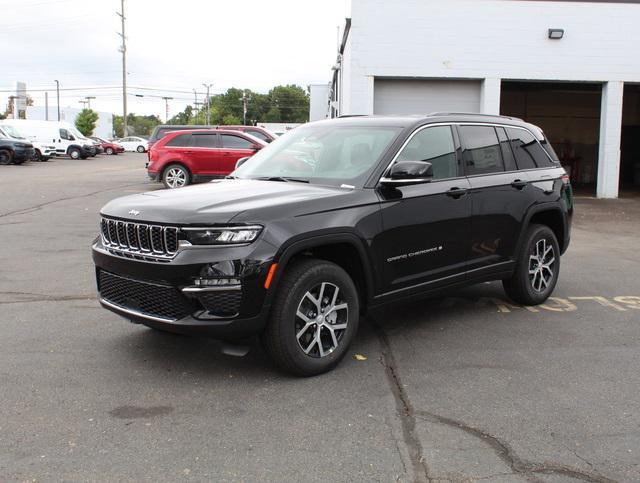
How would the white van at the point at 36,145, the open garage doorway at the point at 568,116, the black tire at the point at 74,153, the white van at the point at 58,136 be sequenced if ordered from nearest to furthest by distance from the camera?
the open garage doorway at the point at 568,116, the white van at the point at 36,145, the white van at the point at 58,136, the black tire at the point at 74,153

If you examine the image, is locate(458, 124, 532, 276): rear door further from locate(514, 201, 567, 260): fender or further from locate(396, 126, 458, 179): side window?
locate(396, 126, 458, 179): side window

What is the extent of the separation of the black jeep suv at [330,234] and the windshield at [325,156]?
0.05 feet

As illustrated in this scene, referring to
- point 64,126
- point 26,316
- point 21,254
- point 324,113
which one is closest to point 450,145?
point 26,316

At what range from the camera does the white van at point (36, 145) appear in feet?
118

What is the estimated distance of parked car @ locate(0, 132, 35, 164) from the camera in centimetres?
3284

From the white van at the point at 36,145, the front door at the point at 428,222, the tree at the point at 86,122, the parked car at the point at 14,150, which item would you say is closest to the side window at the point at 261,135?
the front door at the point at 428,222

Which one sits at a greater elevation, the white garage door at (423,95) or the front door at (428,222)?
the white garage door at (423,95)

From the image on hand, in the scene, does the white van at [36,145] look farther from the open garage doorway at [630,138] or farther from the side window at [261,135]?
the open garage doorway at [630,138]

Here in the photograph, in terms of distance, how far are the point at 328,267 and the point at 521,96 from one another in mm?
22267

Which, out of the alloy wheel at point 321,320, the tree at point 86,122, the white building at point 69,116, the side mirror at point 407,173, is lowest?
the alloy wheel at point 321,320

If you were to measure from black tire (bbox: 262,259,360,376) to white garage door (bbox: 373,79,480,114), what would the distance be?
13435 mm

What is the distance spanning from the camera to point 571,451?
348 cm

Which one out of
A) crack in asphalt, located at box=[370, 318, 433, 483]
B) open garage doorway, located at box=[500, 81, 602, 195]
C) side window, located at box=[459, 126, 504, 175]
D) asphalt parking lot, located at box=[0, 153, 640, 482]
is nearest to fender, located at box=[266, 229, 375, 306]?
crack in asphalt, located at box=[370, 318, 433, 483]

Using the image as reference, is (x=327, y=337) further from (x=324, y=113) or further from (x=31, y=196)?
(x=324, y=113)
